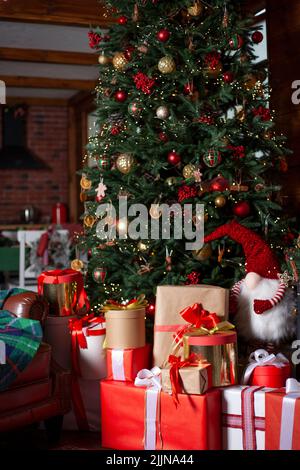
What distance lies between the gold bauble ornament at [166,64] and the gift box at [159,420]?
160 centimetres

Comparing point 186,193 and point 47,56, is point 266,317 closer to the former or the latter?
point 186,193

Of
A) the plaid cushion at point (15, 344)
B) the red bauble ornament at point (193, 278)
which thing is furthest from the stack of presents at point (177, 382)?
the red bauble ornament at point (193, 278)

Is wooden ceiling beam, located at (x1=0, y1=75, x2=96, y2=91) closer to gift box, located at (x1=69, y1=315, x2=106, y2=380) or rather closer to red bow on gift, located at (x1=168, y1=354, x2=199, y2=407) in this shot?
gift box, located at (x1=69, y1=315, x2=106, y2=380)

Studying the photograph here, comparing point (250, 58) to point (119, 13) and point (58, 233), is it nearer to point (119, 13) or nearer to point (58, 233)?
point (119, 13)

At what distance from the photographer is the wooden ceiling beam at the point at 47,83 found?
7.85 m

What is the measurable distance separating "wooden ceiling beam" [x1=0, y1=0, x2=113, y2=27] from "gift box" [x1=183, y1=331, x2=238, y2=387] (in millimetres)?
3436

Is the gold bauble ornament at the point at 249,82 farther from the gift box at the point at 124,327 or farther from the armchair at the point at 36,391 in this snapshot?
the armchair at the point at 36,391

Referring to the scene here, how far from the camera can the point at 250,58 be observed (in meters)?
3.47

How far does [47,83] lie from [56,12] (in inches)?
112

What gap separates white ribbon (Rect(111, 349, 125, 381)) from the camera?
2.65m

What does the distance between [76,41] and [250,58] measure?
3195 millimetres

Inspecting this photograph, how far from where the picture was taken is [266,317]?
2.88 meters

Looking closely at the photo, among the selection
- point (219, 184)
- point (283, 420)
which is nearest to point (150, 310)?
point (219, 184)

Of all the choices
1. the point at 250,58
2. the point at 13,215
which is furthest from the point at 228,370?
the point at 13,215
